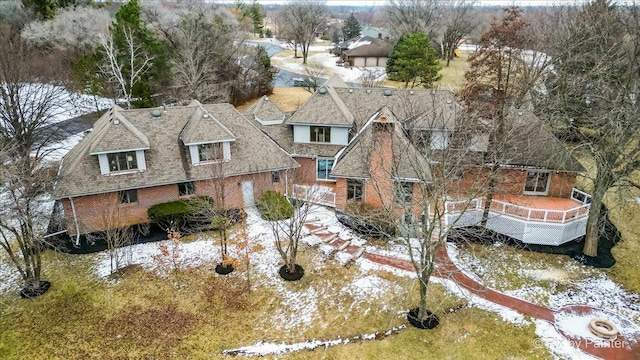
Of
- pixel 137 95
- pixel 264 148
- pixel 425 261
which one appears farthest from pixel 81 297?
pixel 137 95

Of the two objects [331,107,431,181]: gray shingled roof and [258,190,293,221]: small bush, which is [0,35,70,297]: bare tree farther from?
[331,107,431,181]: gray shingled roof

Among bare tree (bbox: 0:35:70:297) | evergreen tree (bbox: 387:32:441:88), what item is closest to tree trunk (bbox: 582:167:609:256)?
bare tree (bbox: 0:35:70:297)

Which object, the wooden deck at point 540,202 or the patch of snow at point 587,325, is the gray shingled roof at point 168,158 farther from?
the patch of snow at point 587,325

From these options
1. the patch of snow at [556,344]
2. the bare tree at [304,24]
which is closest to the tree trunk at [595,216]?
the patch of snow at [556,344]

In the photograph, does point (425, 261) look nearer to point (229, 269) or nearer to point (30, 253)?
point (229, 269)

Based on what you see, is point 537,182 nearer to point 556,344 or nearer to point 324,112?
point 556,344
